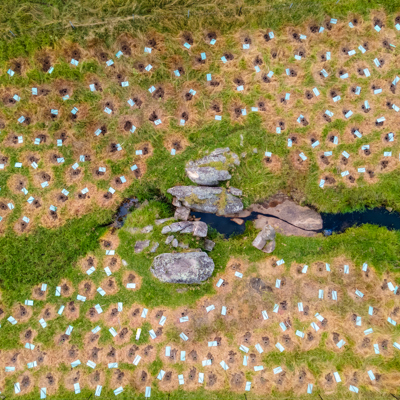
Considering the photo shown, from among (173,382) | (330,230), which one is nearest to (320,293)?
(330,230)

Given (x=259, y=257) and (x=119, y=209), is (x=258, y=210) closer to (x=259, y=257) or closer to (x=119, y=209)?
(x=259, y=257)

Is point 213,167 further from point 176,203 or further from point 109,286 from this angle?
point 109,286

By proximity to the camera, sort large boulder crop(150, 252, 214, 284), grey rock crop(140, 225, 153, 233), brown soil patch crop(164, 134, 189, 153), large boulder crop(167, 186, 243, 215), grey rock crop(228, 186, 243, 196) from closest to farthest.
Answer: large boulder crop(150, 252, 214, 284), large boulder crop(167, 186, 243, 215), grey rock crop(140, 225, 153, 233), grey rock crop(228, 186, 243, 196), brown soil patch crop(164, 134, 189, 153)

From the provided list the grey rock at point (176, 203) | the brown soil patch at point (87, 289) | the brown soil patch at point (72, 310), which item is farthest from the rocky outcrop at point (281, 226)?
the brown soil patch at point (72, 310)

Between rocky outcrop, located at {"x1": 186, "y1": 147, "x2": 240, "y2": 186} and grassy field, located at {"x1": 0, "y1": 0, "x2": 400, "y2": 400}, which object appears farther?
rocky outcrop, located at {"x1": 186, "y1": 147, "x2": 240, "y2": 186}

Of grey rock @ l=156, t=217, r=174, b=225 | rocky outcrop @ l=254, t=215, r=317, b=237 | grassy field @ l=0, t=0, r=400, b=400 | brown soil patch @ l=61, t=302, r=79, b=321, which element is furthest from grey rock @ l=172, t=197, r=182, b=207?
brown soil patch @ l=61, t=302, r=79, b=321

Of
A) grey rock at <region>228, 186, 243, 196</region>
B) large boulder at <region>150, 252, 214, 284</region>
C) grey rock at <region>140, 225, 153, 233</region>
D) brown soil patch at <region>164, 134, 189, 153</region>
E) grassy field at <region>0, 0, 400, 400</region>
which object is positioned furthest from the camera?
brown soil patch at <region>164, 134, 189, 153</region>

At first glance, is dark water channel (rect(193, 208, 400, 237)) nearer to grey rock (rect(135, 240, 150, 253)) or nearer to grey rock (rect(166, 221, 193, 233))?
grey rock (rect(166, 221, 193, 233))

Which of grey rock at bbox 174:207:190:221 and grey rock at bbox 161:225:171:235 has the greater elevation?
grey rock at bbox 174:207:190:221
